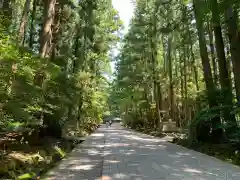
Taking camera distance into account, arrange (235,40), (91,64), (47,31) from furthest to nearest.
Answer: (91,64), (235,40), (47,31)

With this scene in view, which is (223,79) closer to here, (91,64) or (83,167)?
(83,167)

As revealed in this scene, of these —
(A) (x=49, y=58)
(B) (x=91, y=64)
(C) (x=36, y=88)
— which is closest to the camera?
(C) (x=36, y=88)

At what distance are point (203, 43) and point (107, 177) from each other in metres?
9.69

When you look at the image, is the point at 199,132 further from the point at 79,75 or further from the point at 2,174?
the point at 79,75

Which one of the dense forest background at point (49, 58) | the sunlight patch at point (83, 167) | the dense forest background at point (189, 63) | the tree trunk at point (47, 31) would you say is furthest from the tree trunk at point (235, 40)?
the tree trunk at point (47, 31)

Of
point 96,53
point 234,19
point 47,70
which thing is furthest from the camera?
point 96,53

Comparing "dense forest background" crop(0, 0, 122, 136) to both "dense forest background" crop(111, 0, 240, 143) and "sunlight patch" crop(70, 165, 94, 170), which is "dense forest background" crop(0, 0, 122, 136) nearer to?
"sunlight patch" crop(70, 165, 94, 170)

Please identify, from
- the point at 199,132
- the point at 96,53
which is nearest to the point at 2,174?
the point at 199,132

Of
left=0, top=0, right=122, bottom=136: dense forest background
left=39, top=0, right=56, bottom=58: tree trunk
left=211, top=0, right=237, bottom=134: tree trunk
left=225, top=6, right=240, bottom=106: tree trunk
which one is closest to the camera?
left=0, top=0, right=122, bottom=136: dense forest background

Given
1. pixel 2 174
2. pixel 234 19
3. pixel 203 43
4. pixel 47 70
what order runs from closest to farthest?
pixel 2 174, pixel 47 70, pixel 234 19, pixel 203 43

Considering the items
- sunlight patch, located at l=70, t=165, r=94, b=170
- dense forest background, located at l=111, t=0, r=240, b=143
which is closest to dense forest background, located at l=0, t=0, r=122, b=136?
sunlight patch, located at l=70, t=165, r=94, b=170

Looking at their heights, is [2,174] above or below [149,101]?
below

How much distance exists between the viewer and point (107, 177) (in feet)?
19.0

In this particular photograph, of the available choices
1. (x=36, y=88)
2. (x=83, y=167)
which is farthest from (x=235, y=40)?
(x=36, y=88)
